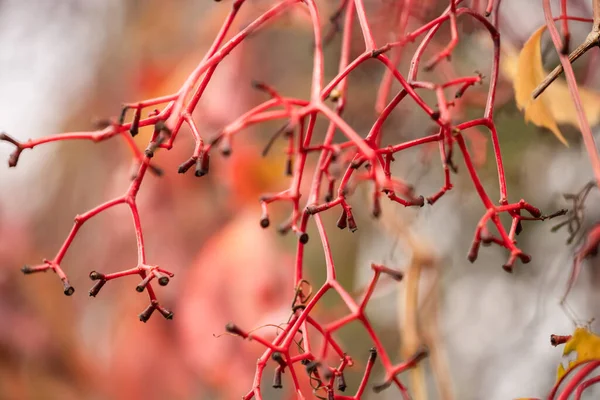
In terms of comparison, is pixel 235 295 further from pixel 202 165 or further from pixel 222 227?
pixel 202 165

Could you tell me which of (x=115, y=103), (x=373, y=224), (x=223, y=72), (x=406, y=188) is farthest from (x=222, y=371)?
(x=406, y=188)

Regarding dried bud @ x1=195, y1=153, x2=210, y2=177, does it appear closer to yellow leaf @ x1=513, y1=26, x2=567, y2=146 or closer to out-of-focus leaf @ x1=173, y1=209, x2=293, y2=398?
yellow leaf @ x1=513, y1=26, x2=567, y2=146

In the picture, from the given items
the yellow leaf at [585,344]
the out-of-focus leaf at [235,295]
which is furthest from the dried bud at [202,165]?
the out-of-focus leaf at [235,295]

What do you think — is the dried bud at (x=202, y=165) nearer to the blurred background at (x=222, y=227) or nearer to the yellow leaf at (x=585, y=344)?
the yellow leaf at (x=585, y=344)

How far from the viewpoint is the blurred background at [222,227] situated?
2.14ft

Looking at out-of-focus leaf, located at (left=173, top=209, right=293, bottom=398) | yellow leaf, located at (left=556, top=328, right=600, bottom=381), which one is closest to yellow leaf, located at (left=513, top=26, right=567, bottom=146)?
yellow leaf, located at (left=556, top=328, right=600, bottom=381)

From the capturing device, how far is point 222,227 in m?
0.88

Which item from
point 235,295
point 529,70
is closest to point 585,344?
point 529,70

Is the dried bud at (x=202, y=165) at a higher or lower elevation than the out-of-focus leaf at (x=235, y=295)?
lower

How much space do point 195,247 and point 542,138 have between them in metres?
0.51

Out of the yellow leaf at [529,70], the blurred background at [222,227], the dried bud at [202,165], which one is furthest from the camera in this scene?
the blurred background at [222,227]

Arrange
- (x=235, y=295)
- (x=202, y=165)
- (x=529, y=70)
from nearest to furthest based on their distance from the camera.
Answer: (x=202, y=165), (x=529, y=70), (x=235, y=295)

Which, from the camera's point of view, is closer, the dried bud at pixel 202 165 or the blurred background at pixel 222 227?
the dried bud at pixel 202 165

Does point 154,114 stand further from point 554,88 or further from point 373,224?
point 373,224
